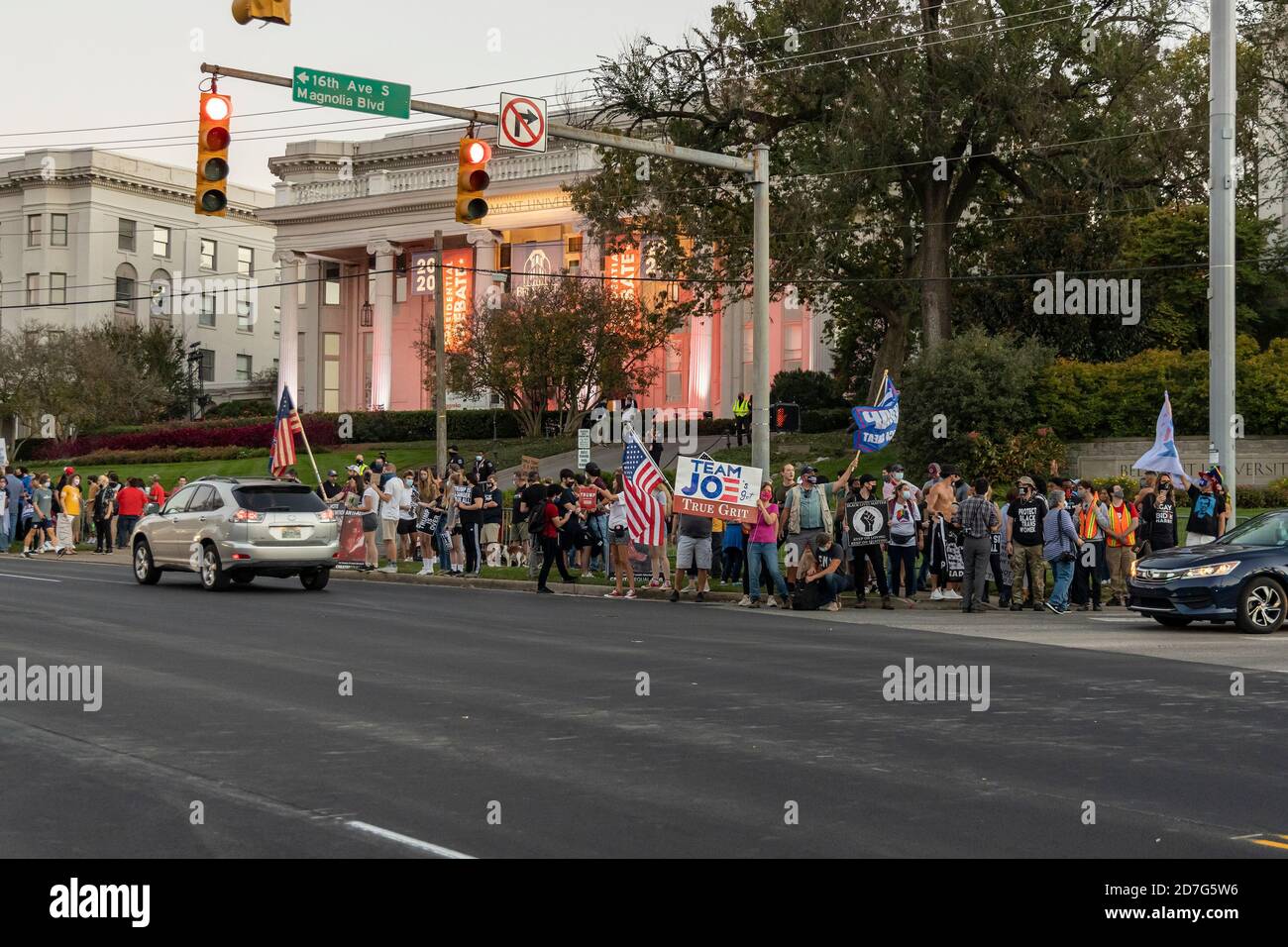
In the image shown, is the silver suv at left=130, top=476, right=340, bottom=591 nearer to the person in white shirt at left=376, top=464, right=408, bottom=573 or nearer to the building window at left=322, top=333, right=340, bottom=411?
the person in white shirt at left=376, top=464, right=408, bottom=573

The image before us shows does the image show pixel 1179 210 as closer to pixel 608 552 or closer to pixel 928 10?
pixel 928 10

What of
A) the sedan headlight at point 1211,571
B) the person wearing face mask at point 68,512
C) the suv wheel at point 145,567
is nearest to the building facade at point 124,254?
the person wearing face mask at point 68,512

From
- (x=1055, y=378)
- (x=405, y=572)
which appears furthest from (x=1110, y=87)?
(x=405, y=572)

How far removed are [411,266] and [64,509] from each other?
1570 inches

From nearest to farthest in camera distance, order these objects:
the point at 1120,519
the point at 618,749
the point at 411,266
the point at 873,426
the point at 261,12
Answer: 1. the point at 618,749
2. the point at 261,12
3. the point at 1120,519
4. the point at 873,426
5. the point at 411,266

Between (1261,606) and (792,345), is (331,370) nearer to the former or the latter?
(792,345)

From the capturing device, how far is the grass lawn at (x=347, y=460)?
5675cm

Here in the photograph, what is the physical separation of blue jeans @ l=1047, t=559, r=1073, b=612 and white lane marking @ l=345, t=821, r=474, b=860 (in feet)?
51.3

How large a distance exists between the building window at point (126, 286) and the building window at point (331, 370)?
50.0 ft

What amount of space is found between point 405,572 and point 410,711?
17574mm

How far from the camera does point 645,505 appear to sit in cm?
2341

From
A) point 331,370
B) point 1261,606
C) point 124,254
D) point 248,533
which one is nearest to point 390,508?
point 248,533

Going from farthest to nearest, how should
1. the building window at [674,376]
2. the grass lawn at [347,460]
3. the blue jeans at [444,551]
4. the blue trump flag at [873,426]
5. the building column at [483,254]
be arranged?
the building column at [483,254], the building window at [674,376], the grass lawn at [347,460], the blue jeans at [444,551], the blue trump flag at [873,426]

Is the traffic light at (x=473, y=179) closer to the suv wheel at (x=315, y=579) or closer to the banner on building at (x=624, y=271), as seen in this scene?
the suv wheel at (x=315, y=579)
